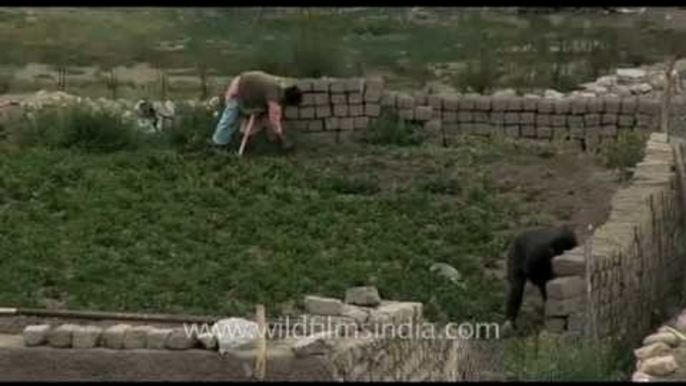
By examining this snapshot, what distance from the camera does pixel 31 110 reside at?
17.3 metres

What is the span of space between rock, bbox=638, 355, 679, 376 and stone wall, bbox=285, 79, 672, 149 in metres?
9.44

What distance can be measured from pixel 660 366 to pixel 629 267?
10.5 ft

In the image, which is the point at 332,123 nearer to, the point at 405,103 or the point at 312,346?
the point at 405,103

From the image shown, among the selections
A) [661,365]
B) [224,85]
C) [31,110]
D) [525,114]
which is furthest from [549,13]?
[661,365]

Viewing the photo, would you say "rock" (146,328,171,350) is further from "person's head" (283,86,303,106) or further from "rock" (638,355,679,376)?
"person's head" (283,86,303,106)

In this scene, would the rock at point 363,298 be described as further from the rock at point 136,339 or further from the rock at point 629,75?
the rock at point 629,75

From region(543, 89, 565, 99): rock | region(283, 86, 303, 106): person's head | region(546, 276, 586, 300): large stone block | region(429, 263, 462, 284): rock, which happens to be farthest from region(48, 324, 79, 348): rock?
region(543, 89, 565, 99): rock

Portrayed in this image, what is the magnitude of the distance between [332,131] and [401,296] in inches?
Result: 263

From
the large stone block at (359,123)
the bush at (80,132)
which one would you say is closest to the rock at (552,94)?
the large stone block at (359,123)

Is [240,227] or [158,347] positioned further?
[240,227]

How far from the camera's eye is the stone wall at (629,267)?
1022 centimetres

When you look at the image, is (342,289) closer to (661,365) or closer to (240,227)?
(240,227)

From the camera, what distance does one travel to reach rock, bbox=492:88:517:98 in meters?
18.8

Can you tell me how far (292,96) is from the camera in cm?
1725
